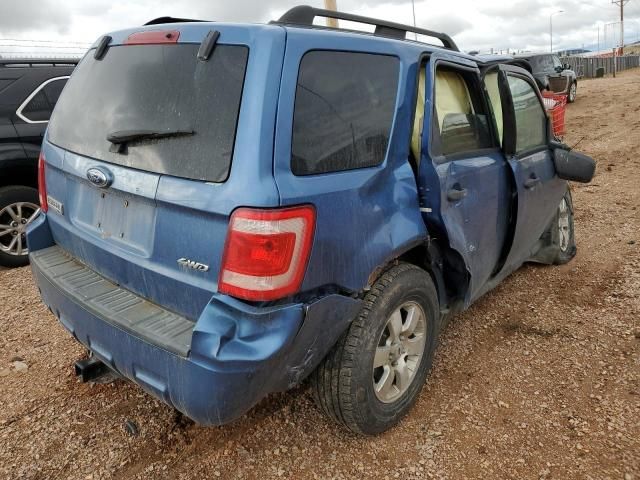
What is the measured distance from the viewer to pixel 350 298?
2.13 meters

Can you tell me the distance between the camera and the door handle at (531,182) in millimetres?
3353

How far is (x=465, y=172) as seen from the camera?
108 inches

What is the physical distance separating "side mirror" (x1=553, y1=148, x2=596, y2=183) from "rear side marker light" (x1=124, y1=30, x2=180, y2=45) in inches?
112

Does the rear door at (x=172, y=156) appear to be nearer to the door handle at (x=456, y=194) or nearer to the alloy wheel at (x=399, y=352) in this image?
the alloy wheel at (x=399, y=352)

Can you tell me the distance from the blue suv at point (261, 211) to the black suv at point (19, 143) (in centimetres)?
257

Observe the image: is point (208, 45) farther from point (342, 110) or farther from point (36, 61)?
point (36, 61)

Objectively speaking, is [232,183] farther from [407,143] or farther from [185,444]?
[185,444]

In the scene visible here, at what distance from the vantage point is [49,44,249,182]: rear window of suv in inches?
75.0

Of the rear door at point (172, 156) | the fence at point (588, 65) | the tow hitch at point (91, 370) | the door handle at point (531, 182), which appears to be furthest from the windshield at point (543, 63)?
the tow hitch at point (91, 370)

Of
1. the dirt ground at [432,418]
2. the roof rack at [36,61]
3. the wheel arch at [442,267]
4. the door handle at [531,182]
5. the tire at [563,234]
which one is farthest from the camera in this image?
the roof rack at [36,61]

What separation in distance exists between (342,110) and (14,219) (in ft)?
13.7

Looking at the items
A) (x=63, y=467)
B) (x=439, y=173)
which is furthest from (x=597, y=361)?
(x=63, y=467)

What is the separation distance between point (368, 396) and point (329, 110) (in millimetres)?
1289

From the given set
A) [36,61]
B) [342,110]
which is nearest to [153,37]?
[342,110]
